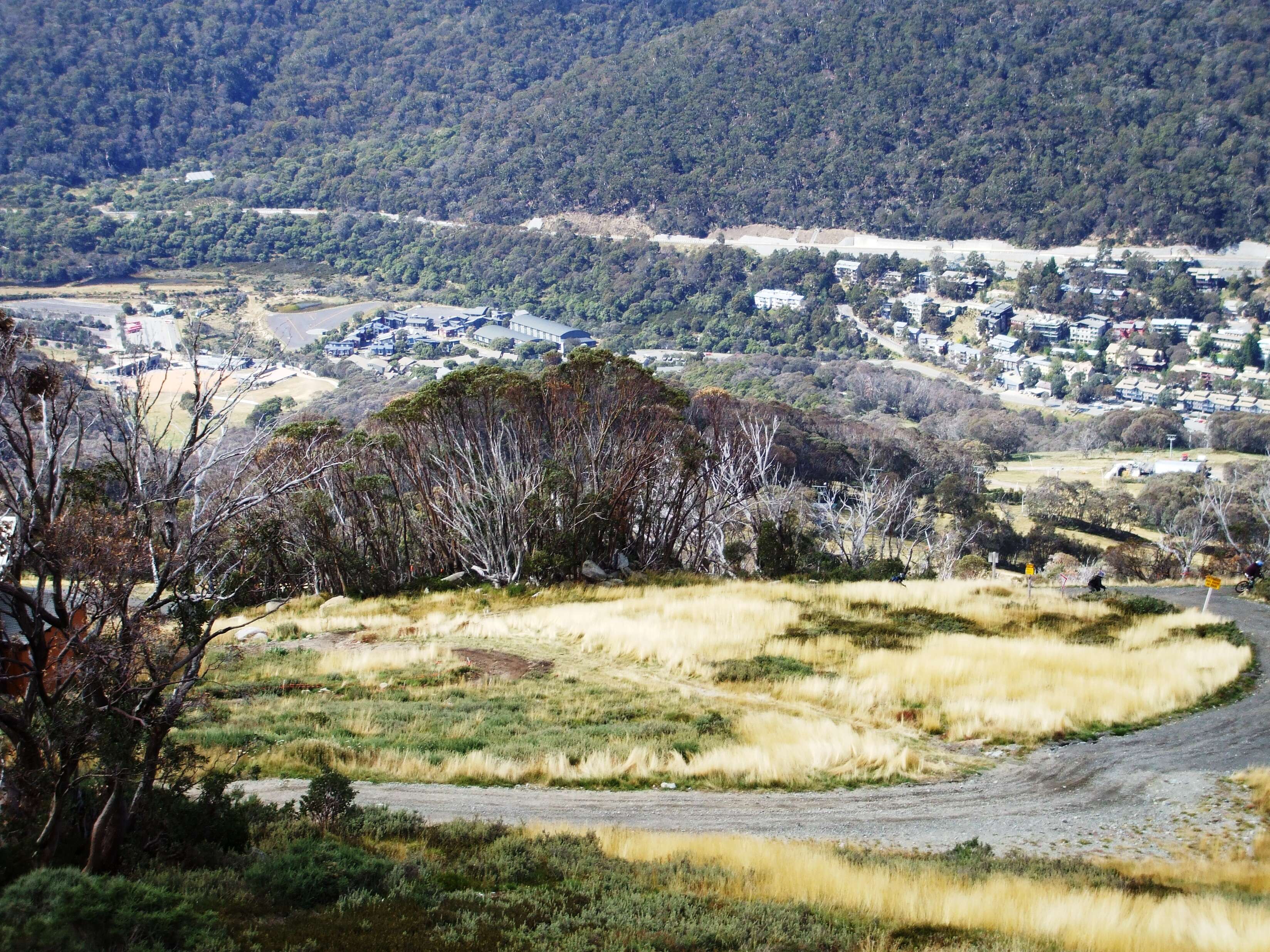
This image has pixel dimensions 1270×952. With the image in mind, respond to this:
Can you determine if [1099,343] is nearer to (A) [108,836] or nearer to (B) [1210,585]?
(B) [1210,585]

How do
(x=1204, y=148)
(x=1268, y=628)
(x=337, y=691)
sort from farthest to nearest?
(x=1204, y=148) < (x=1268, y=628) < (x=337, y=691)

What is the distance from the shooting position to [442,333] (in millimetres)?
93125

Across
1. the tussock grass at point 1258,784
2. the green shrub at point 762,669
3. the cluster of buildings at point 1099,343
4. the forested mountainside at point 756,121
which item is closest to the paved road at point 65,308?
the forested mountainside at point 756,121

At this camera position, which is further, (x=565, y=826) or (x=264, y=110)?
(x=264, y=110)

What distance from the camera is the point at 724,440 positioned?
120 feet

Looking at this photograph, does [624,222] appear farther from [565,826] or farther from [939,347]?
[565,826]

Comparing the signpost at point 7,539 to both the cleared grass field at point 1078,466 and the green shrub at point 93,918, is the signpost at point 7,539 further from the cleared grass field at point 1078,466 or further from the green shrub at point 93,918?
the cleared grass field at point 1078,466

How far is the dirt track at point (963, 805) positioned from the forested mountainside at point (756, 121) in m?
108

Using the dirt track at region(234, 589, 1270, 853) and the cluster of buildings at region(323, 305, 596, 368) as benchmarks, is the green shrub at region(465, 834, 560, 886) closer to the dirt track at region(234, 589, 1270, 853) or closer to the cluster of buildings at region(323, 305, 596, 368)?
the dirt track at region(234, 589, 1270, 853)

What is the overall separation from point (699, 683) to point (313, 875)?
36.4 ft

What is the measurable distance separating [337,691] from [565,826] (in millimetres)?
7452

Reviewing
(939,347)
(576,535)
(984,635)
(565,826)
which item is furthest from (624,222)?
(565,826)

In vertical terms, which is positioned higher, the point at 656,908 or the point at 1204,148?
the point at 1204,148

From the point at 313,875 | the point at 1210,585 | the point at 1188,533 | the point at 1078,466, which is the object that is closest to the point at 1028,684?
the point at 1210,585
